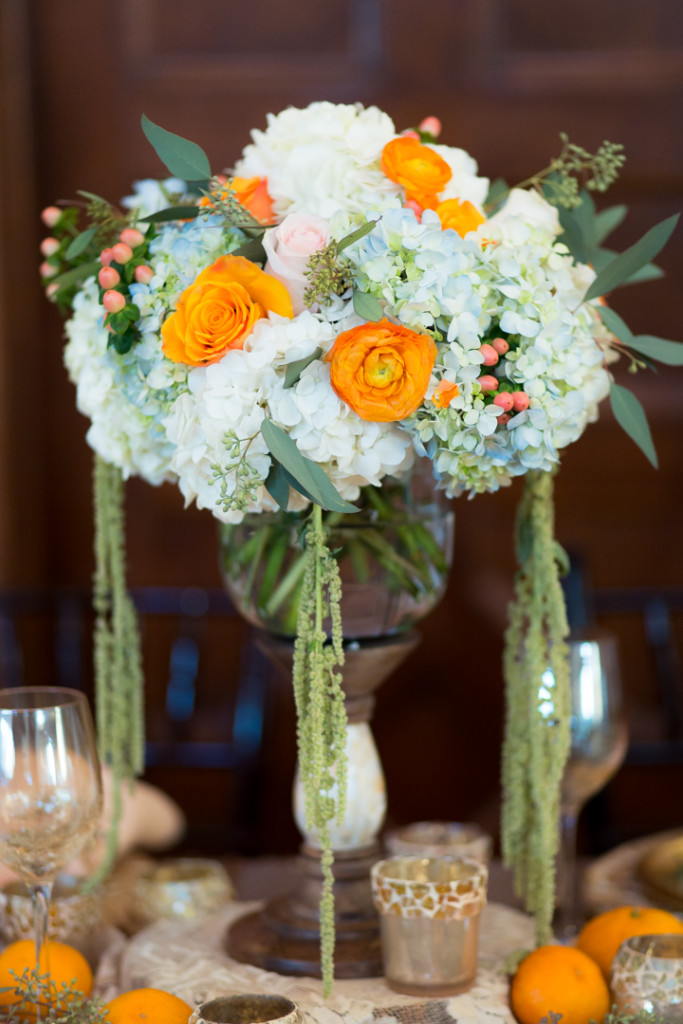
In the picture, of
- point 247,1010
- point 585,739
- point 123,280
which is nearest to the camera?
point 247,1010

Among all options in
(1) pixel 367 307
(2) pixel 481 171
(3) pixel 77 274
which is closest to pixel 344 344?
(1) pixel 367 307

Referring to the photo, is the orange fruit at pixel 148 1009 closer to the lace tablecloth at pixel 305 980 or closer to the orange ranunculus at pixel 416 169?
the lace tablecloth at pixel 305 980

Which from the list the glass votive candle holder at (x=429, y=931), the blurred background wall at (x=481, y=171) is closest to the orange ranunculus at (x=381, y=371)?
the glass votive candle holder at (x=429, y=931)

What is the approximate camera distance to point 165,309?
2.49 feet

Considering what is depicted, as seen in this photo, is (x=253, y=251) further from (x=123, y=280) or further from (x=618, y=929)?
(x=618, y=929)

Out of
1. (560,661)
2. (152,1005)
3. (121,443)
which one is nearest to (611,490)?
(560,661)

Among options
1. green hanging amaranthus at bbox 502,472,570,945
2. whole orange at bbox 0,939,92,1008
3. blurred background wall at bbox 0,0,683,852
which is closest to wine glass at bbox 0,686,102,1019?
whole orange at bbox 0,939,92,1008

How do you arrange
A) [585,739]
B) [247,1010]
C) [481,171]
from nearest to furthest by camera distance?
[247,1010] → [585,739] → [481,171]

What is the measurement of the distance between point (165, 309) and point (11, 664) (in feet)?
3.82

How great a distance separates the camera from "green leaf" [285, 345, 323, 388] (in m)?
0.69

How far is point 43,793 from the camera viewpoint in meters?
0.73

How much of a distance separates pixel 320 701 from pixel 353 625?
0.40ft

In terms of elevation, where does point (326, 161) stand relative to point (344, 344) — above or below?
above

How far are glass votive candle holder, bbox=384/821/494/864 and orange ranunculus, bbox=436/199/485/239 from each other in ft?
1.67
